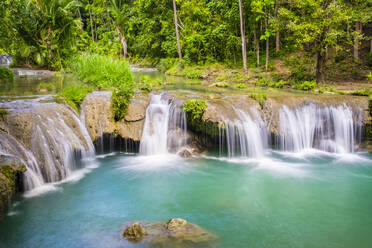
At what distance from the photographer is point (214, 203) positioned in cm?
Result: 683

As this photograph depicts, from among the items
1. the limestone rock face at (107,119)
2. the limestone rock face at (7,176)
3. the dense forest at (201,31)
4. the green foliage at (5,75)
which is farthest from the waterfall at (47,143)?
the green foliage at (5,75)

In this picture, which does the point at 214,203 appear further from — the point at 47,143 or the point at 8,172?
the point at 47,143

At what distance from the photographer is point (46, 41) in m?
18.2

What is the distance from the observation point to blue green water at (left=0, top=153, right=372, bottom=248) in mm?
5477

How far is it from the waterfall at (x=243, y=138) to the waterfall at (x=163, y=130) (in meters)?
1.53

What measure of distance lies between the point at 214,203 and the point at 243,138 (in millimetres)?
3773

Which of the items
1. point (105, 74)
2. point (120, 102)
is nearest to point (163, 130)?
point (120, 102)

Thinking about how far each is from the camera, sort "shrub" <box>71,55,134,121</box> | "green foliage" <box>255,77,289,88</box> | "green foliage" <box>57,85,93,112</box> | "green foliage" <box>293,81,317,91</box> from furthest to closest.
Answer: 1. "green foliage" <box>255,77,289,88</box>
2. "green foliage" <box>293,81,317,91</box>
3. "shrub" <box>71,55,134,121</box>
4. "green foliage" <box>57,85,93,112</box>

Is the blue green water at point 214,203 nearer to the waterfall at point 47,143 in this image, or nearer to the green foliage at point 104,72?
the waterfall at point 47,143

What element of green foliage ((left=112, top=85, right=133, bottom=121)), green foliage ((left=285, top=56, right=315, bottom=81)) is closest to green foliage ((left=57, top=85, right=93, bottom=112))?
green foliage ((left=112, top=85, right=133, bottom=121))

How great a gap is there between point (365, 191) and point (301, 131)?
371cm

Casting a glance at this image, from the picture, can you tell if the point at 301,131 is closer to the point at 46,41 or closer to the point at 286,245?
the point at 286,245

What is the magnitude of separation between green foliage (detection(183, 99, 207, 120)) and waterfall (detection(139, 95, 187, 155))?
1.03 feet

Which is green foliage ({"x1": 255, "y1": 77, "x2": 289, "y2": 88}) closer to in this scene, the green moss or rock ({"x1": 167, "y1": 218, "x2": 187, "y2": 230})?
rock ({"x1": 167, "y1": 218, "x2": 187, "y2": 230})
